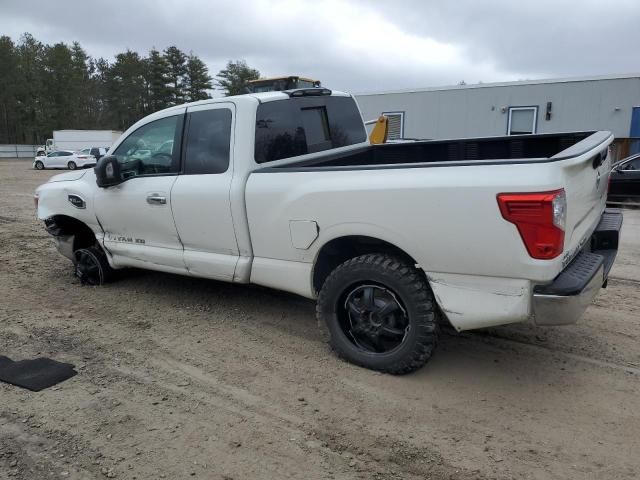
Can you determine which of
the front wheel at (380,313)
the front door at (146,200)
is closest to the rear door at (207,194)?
the front door at (146,200)

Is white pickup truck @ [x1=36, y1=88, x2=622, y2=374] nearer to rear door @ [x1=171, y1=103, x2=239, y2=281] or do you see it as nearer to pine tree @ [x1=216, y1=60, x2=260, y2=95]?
rear door @ [x1=171, y1=103, x2=239, y2=281]

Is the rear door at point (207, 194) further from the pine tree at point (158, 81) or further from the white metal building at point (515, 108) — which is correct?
the pine tree at point (158, 81)

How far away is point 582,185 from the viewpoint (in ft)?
10.9

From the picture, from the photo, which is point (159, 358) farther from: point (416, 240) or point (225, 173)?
point (416, 240)

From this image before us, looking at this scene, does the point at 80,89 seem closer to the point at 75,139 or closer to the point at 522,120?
the point at 75,139

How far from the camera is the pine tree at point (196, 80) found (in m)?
75.4

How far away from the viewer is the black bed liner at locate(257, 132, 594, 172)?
181 inches

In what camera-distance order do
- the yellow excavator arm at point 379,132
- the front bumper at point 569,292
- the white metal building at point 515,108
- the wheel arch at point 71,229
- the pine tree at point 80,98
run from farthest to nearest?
the pine tree at point 80,98 → the white metal building at point 515,108 → the yellow excavator arm at point 379,132 → the wheel arch at point 71,229 → the front bumper at point 569,292

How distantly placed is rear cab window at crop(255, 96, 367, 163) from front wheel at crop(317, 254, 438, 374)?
1333 mm

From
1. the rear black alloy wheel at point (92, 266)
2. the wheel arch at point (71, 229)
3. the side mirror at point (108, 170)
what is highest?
the side mirror at point (108, 170)

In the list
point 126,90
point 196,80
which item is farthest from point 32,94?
point 196,80

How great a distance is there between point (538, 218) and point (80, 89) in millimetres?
81381

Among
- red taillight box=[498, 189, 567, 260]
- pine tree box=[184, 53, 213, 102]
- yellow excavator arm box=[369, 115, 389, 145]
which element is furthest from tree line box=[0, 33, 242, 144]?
red taillight box=[498, 189, 567, 260]

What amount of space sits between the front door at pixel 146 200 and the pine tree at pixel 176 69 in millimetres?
73998
